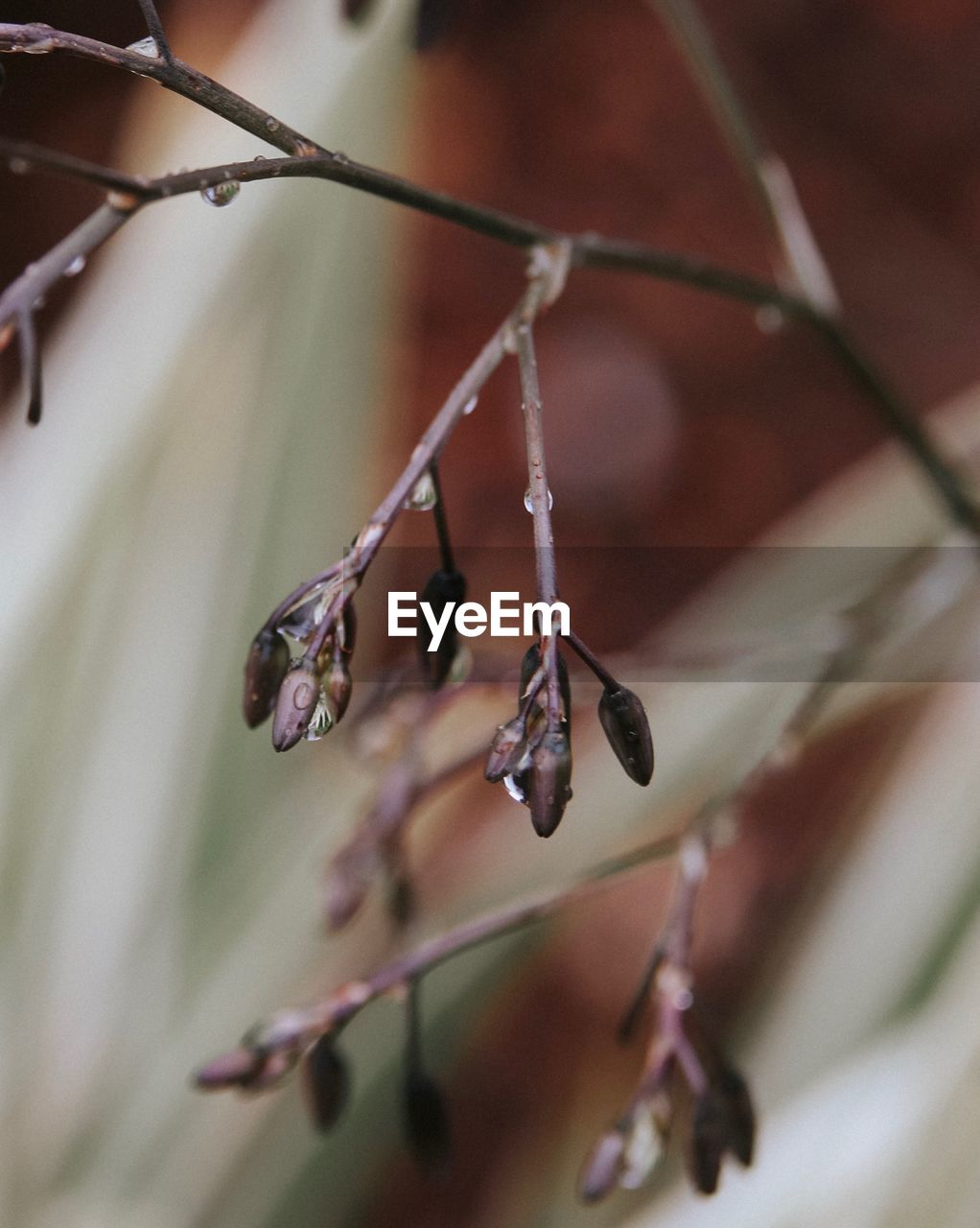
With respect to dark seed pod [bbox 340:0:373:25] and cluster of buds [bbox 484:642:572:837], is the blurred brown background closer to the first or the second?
dark seed pod [bbox 340:0:373:25]

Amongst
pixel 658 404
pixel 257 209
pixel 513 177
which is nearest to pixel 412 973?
pixel 257 209

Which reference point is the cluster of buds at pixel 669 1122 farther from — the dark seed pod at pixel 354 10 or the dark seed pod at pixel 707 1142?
the dark seed pod at pixel 354 10

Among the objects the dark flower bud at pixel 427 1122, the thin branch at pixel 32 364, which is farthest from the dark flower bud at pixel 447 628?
the dark flower bud at pixel 427 1122

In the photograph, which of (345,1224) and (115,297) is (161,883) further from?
(115,297)

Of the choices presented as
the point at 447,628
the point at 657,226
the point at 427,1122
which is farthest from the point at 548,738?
the point at 657,226

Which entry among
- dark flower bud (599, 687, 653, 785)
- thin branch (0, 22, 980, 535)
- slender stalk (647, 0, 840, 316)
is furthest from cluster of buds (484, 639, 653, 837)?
slender stalk (647, 0, 840, 316)
